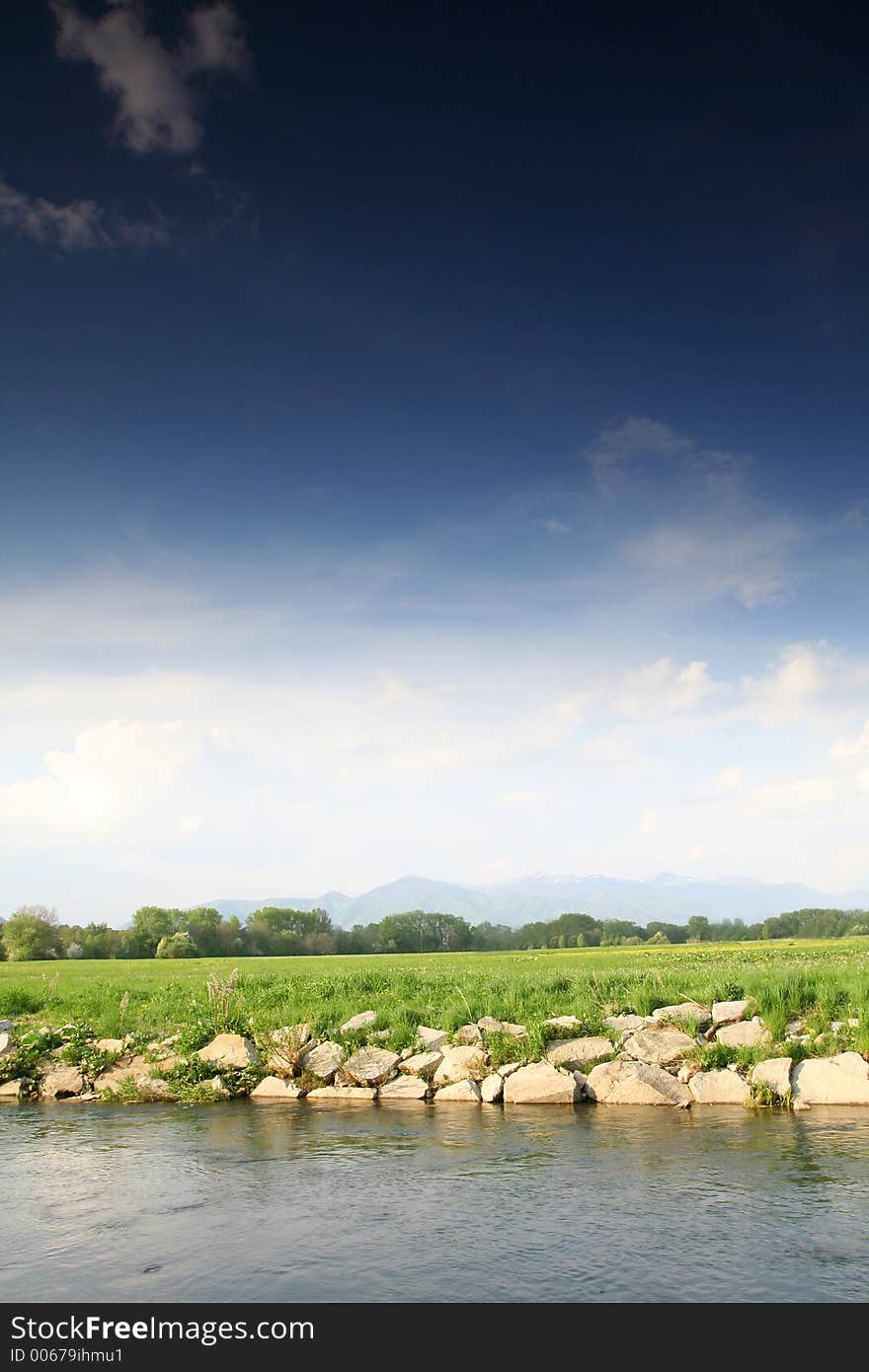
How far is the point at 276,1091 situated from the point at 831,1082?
1236cm

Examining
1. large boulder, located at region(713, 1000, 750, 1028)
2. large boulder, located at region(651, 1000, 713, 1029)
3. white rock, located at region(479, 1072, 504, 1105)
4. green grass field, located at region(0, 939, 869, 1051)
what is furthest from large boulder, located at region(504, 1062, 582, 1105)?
large boulder, located at region(713, 1000, 750, 1028)

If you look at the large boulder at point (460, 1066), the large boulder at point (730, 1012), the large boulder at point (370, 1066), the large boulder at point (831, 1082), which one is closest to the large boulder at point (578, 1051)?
the large boulder at point (460, 1066)

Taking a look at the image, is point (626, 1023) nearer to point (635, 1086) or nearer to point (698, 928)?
point (635, 1086)

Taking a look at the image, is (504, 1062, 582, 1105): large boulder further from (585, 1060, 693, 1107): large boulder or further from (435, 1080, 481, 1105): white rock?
(435, 1080, 481, 1105): white rock

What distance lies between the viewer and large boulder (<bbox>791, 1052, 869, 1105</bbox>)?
1805cm

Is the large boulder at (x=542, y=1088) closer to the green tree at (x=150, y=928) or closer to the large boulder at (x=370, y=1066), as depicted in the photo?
the large boulder at (x=370, y=1066)

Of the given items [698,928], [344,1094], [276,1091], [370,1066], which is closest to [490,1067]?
[370,1066]

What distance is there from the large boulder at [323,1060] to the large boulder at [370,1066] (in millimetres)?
324

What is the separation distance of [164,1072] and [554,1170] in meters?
11.5

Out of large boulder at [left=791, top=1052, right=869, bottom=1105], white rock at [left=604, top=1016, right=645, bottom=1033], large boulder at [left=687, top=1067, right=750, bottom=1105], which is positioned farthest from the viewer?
white rock at [left=604, top=1016, right=645, bottom=1033]

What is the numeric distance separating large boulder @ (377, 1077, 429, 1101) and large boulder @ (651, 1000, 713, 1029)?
6001mm

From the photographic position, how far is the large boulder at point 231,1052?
22031 mm

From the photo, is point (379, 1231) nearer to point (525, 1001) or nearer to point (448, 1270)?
point (448, 1270)

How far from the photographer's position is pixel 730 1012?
71.2ft
